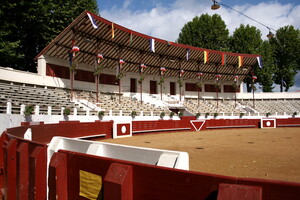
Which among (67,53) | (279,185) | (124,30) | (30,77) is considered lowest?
(279,185)

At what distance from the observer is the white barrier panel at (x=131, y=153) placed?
234cm

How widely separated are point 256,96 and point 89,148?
45.7 m

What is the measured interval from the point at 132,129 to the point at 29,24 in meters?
19.3

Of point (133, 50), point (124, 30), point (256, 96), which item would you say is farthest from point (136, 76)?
point (256, 96)

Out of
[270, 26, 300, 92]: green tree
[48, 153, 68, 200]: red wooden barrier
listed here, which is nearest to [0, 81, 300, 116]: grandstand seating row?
[48, 153, 68, 200]: red wooden barrier

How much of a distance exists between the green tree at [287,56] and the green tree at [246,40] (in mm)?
6969

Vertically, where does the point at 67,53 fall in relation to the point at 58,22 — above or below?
below

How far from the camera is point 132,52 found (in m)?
31.2

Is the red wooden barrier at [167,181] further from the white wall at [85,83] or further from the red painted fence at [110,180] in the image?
the white wall at [85,83]

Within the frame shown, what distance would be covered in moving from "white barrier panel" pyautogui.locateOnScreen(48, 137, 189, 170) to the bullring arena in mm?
14

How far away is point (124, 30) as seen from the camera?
1027 inches

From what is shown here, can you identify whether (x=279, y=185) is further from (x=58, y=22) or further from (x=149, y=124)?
(x=58, y=22)

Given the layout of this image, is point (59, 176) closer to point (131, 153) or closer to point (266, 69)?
point (131, 153)

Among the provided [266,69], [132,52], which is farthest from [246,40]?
[132,52]
